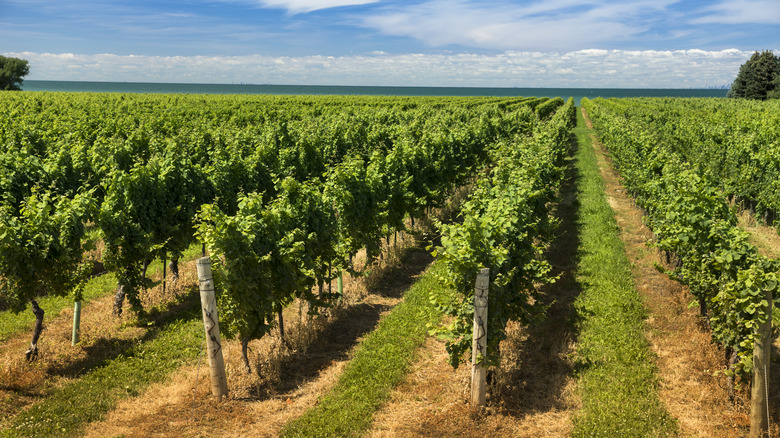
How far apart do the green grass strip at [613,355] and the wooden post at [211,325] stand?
207 inches

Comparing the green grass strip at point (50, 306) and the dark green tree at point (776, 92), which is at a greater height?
the dark green tree at point (776, 92)

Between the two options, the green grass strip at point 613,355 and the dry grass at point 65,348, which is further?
the dry grass at point 65,348

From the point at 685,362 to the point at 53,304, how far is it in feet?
42.3

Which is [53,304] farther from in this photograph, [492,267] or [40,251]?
[492,267]

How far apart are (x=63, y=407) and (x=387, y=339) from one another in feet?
17.4

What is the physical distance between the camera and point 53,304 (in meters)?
11.3

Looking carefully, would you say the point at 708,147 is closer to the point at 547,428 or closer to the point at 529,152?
the point at 529,152

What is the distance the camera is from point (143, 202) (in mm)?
10961

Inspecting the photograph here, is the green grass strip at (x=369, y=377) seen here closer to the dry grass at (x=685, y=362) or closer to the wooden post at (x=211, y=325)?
the wooden post at (x=211, y=325)

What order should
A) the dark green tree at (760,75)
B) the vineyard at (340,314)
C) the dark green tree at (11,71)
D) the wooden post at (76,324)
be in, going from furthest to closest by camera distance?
the dark green tree at (11,71) < the dark green tree at (760,75) < the wooden post at (76,324) < the vineyard at (340,314)

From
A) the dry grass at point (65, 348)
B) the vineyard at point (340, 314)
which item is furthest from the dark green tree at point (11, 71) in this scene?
the dry grass at point (65, 348)

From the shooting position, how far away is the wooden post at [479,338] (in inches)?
280

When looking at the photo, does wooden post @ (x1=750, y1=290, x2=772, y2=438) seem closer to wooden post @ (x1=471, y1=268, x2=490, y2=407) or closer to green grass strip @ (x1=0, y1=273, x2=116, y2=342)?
wooden post @ (x1=471, y1=268, x2=490, y2=407)

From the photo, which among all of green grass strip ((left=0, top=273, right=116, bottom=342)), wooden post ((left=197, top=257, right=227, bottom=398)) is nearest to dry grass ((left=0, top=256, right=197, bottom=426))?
green grass strip ((left=0, top=273, right=116, bottom=342))
